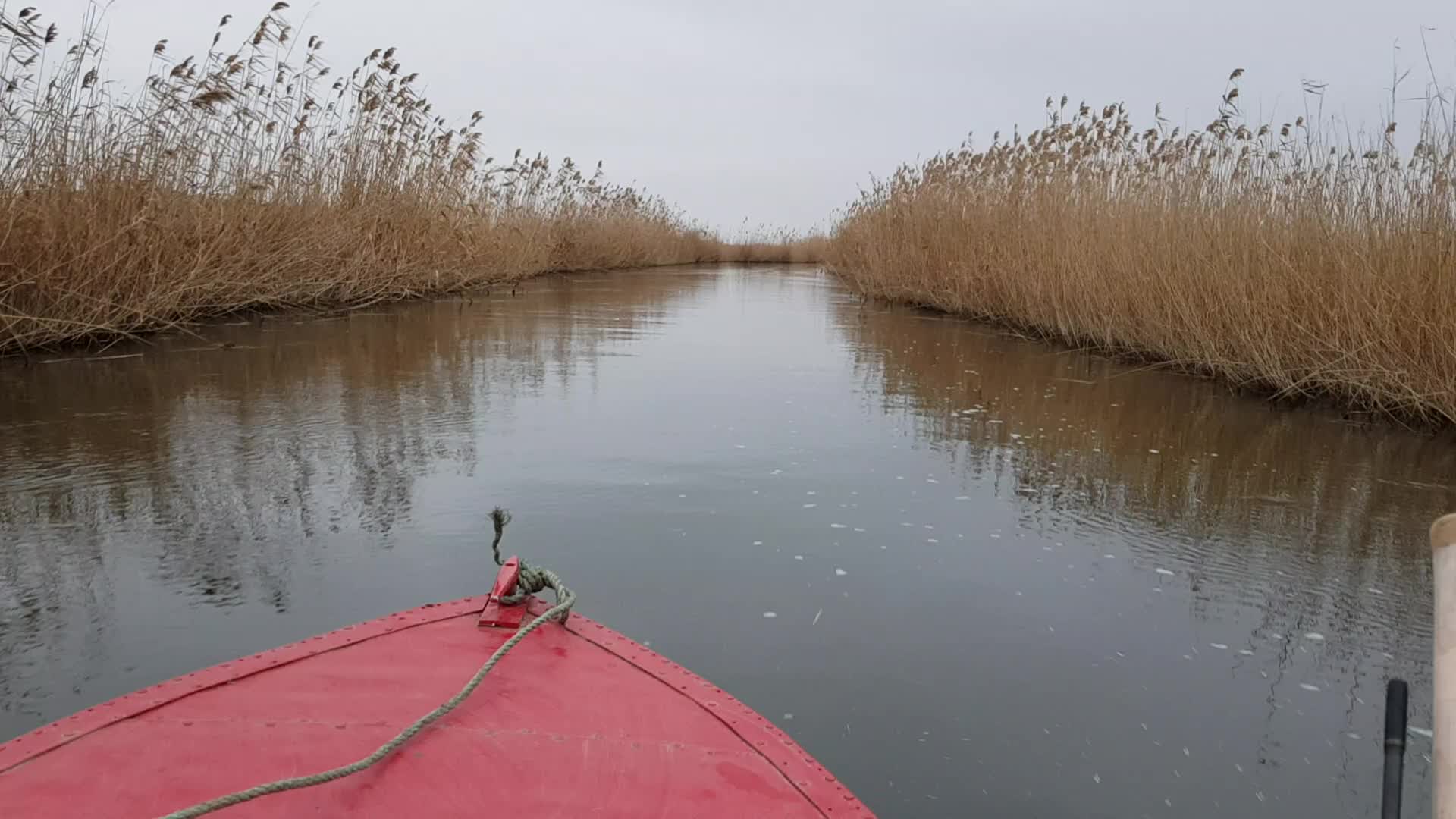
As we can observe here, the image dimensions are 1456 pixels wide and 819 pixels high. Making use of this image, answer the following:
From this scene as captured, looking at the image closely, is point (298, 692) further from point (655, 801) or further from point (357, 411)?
point (357, 411)

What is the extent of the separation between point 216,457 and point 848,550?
2.30 m

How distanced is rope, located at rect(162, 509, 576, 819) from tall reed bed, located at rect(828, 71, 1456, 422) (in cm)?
429

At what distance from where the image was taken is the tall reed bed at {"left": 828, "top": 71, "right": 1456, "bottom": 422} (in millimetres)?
4492

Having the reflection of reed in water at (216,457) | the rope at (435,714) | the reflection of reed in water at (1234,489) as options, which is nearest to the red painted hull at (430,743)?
the rope at (435,714)

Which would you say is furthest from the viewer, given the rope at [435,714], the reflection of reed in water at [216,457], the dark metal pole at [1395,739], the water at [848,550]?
the reflection of reed in water at [216,457]

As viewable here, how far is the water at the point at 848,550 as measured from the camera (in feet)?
5.79

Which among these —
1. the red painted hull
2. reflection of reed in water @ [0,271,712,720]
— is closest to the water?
reflection of reed in water @ [0,271,712,720]

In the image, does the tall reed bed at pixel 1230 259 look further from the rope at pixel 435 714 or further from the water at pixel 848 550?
the rope at pixel 435 714

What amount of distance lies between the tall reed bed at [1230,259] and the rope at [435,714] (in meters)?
4.29

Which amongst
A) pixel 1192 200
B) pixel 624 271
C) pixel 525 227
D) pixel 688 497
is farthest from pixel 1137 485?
pixel 624 271

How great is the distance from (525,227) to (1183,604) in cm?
1383

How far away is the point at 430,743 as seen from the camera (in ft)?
4.38

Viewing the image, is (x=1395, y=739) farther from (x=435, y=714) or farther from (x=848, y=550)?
(x=848, y=550)

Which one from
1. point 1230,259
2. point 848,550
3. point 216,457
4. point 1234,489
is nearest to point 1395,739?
point 848,550
